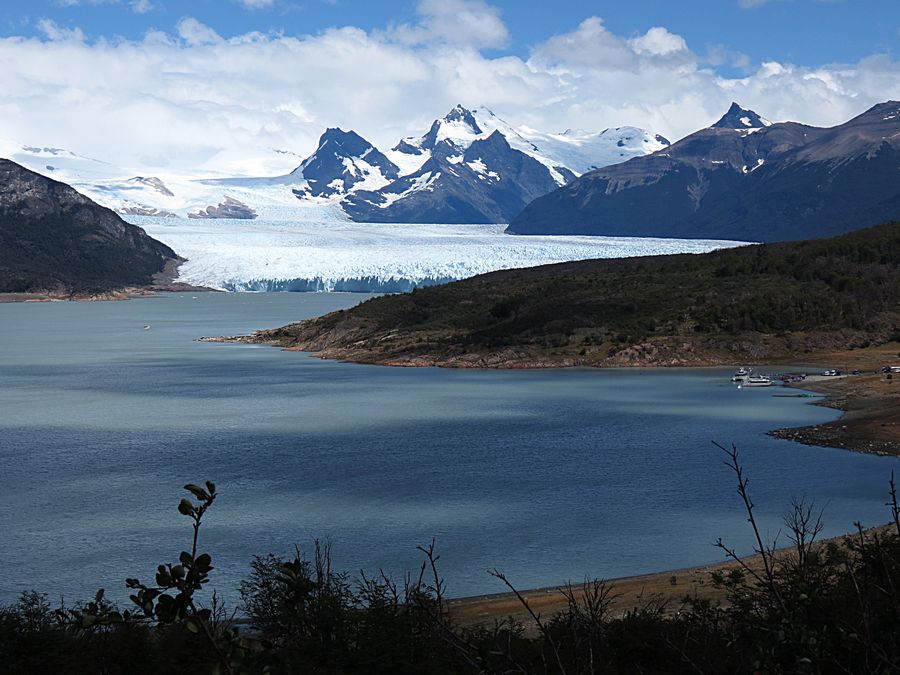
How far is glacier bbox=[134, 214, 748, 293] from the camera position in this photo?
A: 6053 inches

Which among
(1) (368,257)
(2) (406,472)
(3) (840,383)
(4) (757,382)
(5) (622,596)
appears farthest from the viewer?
(1) (368,257)

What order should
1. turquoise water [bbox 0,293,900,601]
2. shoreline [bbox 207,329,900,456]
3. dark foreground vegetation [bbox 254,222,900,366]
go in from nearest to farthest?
1. turquoise water [bbox 0,293,900,601]
2. shoreline [bbox 207,329,900,456]
3. dark foreground vegetation [bbox 254,222,900,366]

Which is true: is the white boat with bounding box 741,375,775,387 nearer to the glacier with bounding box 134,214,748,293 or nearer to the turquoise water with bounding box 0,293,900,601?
the turquoise water with bounding box 0,293,900,601

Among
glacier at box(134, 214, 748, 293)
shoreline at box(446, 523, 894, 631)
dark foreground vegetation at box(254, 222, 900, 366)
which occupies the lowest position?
shoreline at box(446, 523, 894, 631)

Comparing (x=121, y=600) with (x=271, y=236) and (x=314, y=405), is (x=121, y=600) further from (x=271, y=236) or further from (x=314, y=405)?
(x=271, y=236)

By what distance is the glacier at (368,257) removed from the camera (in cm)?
15375

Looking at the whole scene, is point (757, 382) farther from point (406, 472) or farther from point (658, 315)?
point (406, 472)

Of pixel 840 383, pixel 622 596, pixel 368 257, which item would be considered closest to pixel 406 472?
pixel 622 596

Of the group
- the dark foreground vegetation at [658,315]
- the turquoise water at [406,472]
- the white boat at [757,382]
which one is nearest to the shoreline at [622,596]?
the turquoise water at [406,472]

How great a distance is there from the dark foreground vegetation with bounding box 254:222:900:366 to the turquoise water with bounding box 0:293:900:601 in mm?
6125

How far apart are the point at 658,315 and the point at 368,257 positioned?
76464 millimetres

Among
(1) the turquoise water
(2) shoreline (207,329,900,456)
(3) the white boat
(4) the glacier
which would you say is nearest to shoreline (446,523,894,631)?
(1) the turquoise water

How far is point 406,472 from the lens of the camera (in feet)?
132

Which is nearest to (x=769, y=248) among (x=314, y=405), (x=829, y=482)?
(x=314, y=405)
